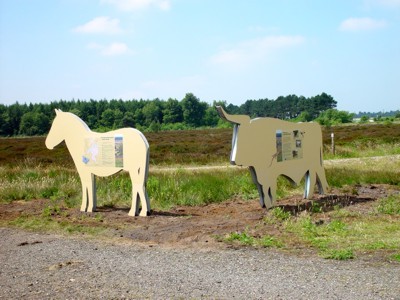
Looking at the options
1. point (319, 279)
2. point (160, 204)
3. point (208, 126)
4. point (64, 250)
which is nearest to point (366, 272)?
point (319, 279)

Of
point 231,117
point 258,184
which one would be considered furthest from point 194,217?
point 231,117

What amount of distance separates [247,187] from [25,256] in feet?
23.0

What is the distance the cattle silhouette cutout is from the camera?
9742 millimetres

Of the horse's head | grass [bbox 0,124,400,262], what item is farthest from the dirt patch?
the horse's head

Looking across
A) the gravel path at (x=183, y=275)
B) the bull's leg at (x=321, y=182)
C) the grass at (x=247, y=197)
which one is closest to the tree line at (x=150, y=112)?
the grass at (x=247, y=197)

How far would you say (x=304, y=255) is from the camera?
650 centimetres

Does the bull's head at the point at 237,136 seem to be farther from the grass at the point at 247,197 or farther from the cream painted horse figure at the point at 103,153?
the cream painted horse figure at the point at 103,153

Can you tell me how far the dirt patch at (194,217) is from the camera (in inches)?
317

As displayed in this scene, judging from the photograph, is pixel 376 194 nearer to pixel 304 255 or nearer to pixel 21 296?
pixel 304 255

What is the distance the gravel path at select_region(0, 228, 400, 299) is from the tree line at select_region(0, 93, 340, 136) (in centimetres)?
7920

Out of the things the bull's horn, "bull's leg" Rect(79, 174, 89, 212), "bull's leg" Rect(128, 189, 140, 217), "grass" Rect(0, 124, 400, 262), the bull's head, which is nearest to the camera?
"grass" Rect(0, 124, 400, 262)

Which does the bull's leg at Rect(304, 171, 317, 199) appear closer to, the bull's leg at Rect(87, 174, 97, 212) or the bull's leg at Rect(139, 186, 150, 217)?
the bull's leg at Rect(139, 186, 150, 217)

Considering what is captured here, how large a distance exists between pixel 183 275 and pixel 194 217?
4174mm

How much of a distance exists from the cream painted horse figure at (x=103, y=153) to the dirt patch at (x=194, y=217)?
49cm
